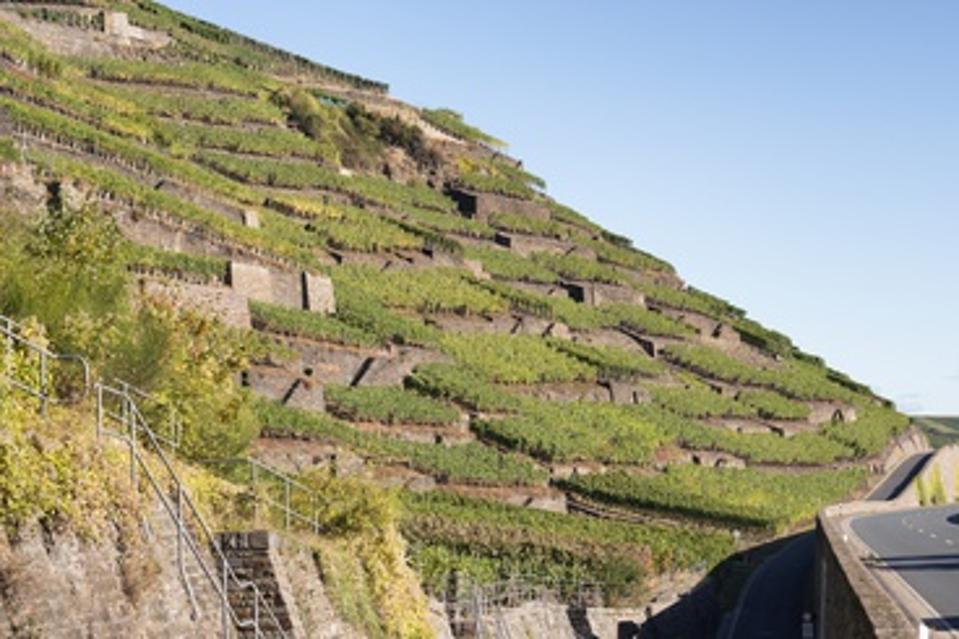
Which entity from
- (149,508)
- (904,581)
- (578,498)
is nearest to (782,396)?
(578,498)

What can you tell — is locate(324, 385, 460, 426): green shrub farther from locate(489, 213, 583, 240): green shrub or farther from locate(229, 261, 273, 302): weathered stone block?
locate(489, 213, 583, 240): green shrub

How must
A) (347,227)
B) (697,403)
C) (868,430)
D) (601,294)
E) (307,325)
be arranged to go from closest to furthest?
(307,325) < (347,227) < (697,403) < (601,294) < (868,430)

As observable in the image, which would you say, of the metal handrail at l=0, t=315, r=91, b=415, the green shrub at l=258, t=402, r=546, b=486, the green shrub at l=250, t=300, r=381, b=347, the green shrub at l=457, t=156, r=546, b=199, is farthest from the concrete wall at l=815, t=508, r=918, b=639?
the green shrub at l=457, t=156, r=546, b=199

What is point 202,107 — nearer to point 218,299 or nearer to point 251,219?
point 251,219

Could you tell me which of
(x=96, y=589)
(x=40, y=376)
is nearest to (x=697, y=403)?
(x=40, y=376)

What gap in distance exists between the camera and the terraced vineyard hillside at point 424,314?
1842 inches

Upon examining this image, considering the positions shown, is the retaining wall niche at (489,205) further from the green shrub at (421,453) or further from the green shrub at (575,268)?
the green shrub at (421,453)

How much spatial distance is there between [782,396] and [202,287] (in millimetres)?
41616

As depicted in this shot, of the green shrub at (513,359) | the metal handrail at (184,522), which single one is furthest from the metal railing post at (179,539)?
the green shrub at (513,359)

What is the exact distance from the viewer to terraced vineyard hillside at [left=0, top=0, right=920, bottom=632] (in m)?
46.8

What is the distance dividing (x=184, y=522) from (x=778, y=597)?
1338 inches

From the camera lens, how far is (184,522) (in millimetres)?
15961

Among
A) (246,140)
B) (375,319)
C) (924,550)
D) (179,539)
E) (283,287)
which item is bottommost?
(179,539)

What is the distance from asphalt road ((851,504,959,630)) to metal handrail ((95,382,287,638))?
13402 millimetres
